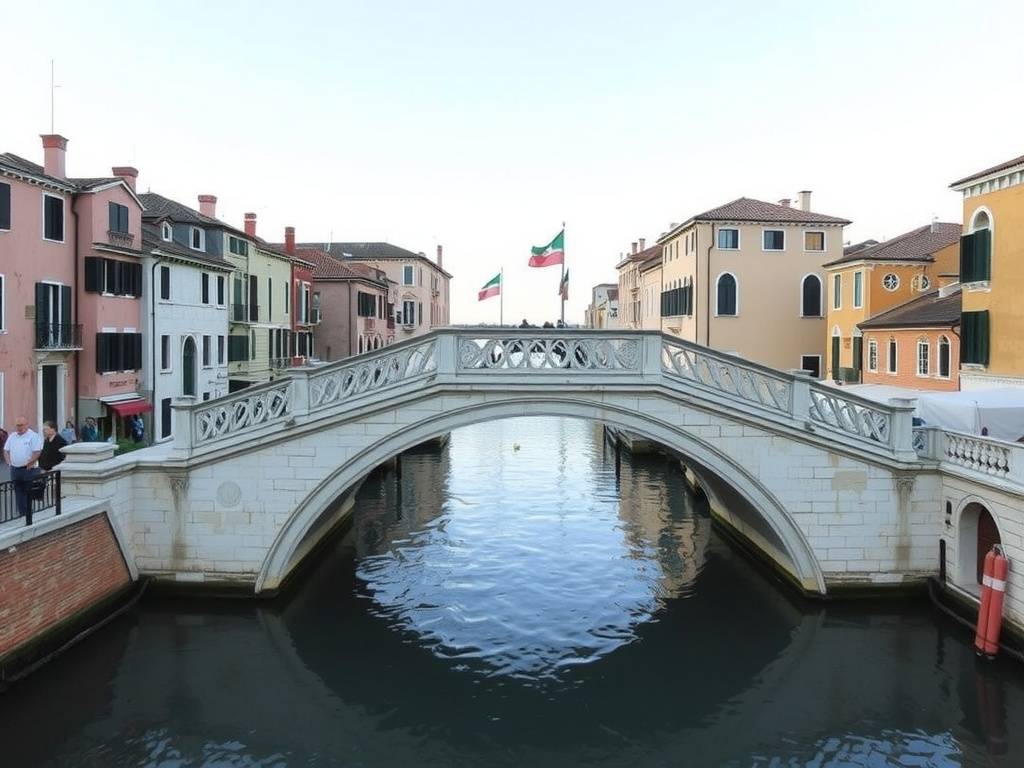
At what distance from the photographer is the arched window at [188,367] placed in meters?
32.5

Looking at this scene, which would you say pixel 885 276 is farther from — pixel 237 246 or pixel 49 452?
pixel 49 452

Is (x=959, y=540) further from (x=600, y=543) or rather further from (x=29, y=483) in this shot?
(x=29, y=483)

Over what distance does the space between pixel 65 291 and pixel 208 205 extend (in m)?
15.7

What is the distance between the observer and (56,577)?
43.0ft

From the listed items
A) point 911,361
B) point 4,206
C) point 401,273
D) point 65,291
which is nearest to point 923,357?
point 911,361

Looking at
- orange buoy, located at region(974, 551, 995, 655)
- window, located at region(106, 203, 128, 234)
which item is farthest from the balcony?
orange buoy, located at region(974, 551, 995, 655)

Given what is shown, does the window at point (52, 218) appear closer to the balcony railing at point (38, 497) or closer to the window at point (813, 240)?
the balcony railing at point (38, 497)

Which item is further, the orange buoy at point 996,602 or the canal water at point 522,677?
the orange buoy at point 996,602

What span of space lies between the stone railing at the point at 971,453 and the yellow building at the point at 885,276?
2001cm

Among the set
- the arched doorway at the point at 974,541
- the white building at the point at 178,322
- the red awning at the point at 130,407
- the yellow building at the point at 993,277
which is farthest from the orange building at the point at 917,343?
the red awning at the point at 130,407

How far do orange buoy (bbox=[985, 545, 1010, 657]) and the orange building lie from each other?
45.7 ft

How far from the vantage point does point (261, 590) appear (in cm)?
1558

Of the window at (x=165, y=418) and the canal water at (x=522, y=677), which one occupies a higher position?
the window at (x=165, y=418)

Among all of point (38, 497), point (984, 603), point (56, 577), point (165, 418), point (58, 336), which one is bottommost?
point (984, 603)
